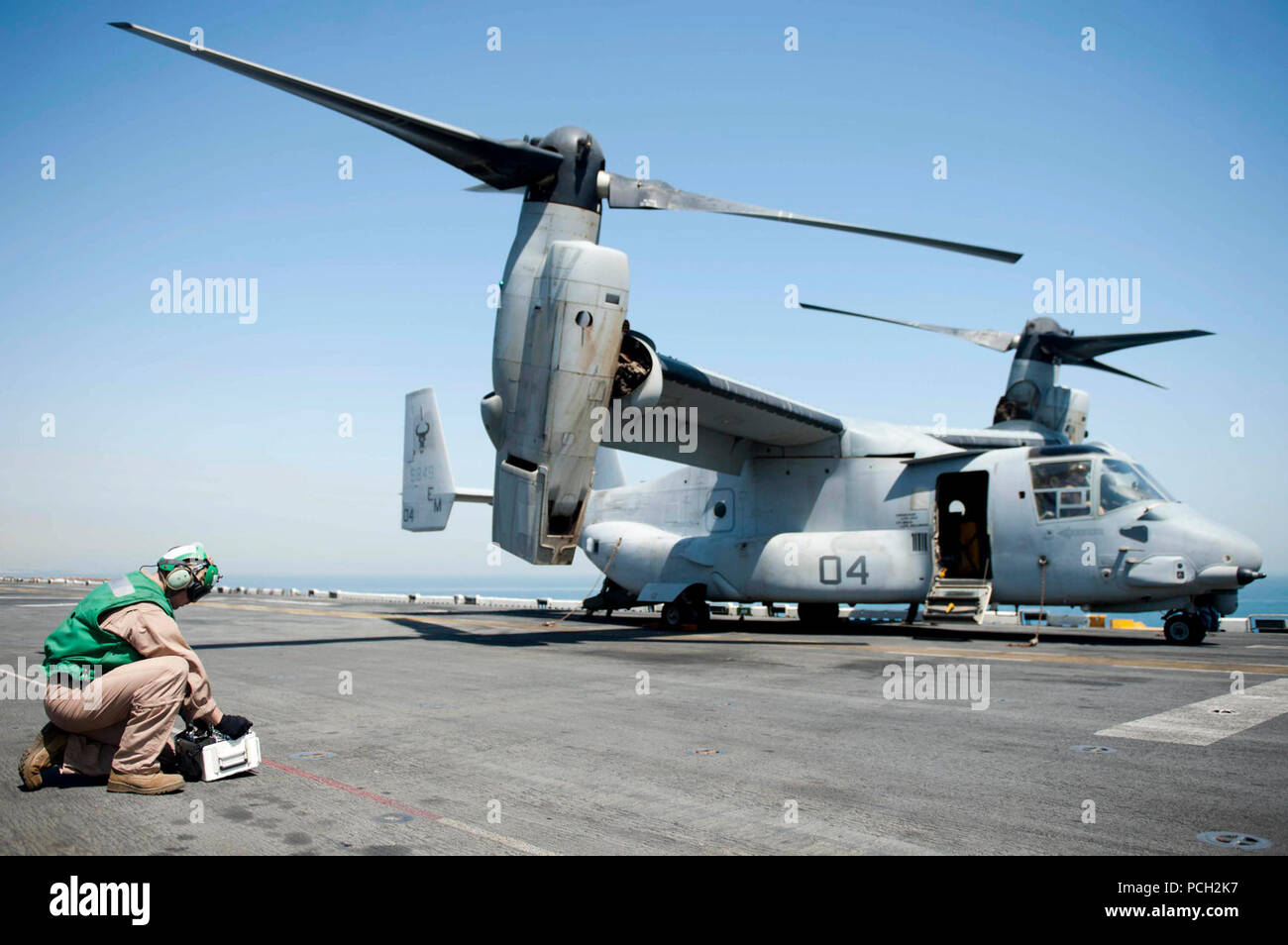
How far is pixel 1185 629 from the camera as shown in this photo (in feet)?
50.1

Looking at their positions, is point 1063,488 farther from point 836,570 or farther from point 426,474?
point 426,474

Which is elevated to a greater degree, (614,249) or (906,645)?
(614,249)

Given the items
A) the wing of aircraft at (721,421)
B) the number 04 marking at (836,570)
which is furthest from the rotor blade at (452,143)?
the number 04 marking at (836,570)

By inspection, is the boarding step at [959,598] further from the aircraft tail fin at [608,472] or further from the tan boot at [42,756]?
the tan boot at [42,756]

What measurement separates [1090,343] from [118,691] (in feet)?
81.6

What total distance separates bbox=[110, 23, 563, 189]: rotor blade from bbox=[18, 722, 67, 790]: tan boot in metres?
11.3

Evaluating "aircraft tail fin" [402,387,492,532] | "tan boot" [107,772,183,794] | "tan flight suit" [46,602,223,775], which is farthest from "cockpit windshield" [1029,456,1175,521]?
"tan boot" [107,772,183,794]

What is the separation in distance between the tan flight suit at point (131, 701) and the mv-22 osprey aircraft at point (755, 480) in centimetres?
965

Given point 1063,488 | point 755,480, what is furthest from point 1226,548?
point 755,480

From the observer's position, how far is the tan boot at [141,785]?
4660 mm
